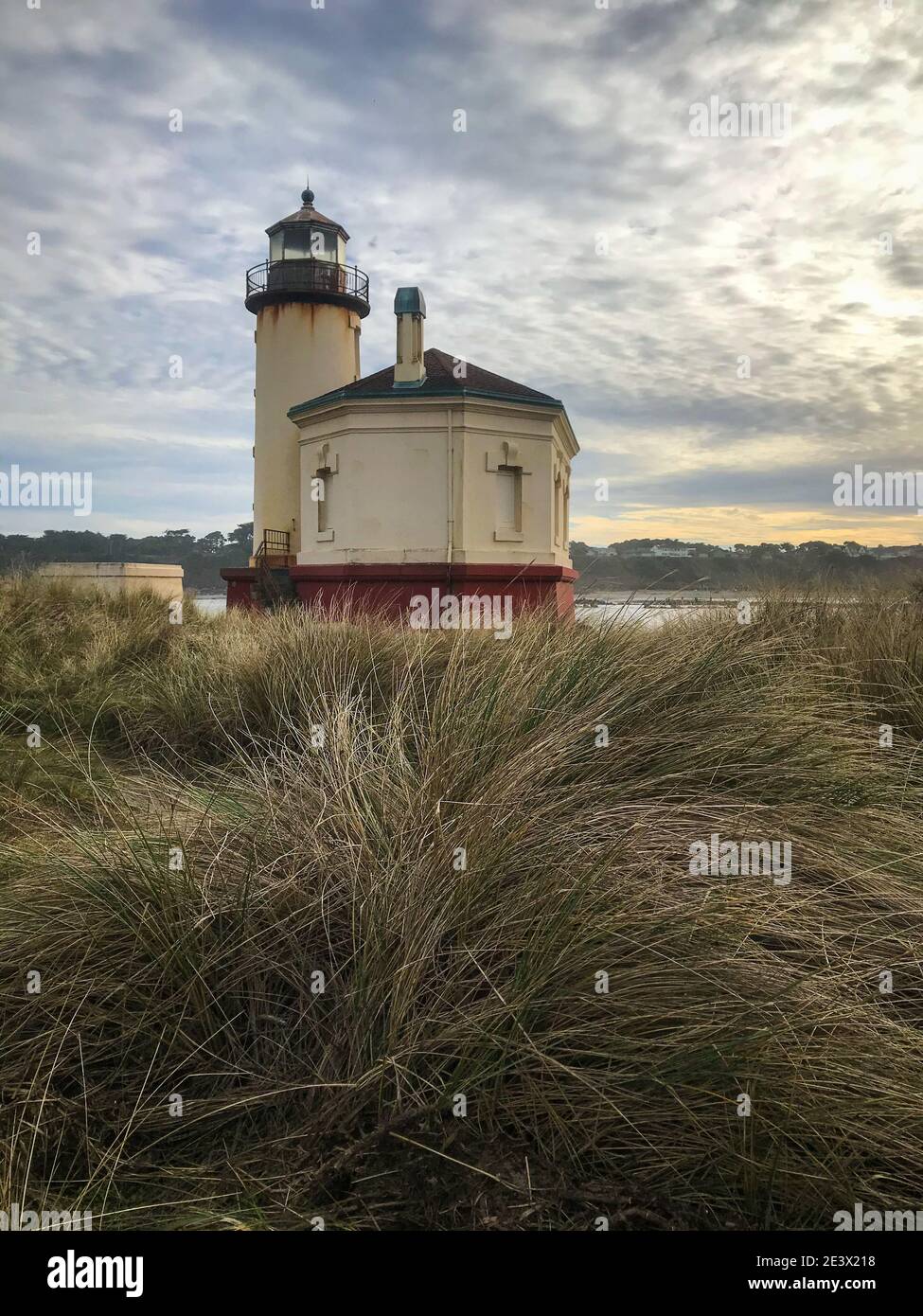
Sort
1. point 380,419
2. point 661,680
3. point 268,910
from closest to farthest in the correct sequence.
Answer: point 268,910, point 661,680, point 380,419

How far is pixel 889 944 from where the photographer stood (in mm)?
2945

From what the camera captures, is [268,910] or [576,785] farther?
[576,785]

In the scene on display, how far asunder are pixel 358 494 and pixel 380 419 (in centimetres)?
169

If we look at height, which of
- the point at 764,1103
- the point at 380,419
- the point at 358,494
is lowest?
the point at 764,1103

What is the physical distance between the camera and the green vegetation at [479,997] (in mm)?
2133

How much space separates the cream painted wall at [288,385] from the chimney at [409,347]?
515 centimetres

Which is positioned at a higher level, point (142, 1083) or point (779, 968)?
point (779, 968)

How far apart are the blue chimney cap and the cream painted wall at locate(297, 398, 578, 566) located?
7.69ft

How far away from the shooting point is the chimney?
19.1m

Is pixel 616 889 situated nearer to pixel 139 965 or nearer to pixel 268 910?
pixel 268 910

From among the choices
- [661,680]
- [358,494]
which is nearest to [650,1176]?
[661,680]

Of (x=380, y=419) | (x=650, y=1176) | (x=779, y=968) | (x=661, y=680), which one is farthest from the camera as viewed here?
(x=380, y=419)
